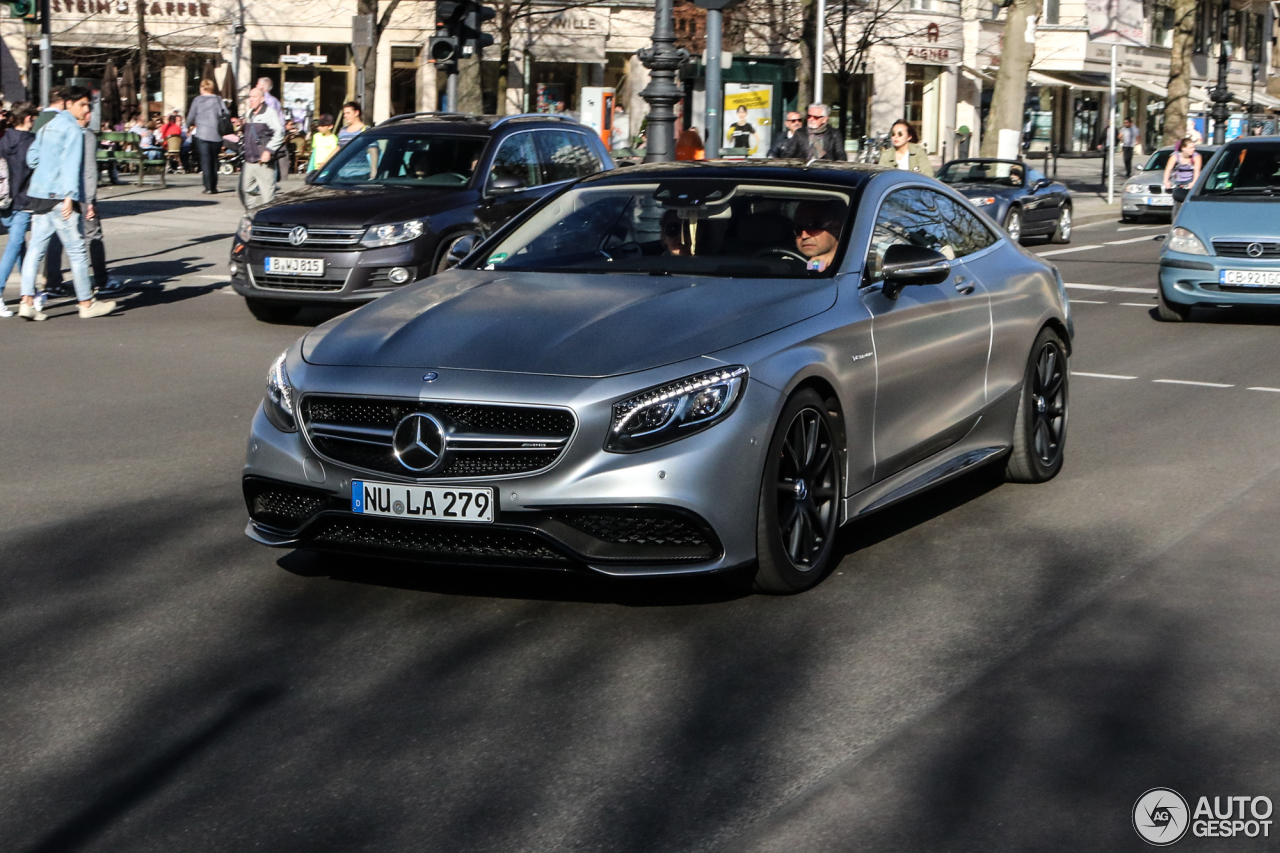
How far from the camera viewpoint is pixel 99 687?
488 centimetres

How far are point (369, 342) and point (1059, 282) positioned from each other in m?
3.90

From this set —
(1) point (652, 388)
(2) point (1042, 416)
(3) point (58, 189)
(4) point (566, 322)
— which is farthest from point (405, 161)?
(1) point (652, 388)

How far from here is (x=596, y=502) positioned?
521 centimetres

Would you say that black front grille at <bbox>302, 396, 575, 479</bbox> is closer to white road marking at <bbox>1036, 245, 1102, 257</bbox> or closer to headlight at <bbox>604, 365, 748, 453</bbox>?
headlight at <bbox>604, 365, 748, 453</bbox>

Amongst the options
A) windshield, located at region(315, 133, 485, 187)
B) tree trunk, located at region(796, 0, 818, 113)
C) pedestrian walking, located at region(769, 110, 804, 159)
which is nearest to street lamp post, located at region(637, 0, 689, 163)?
pedestrian walking, located at region(769, 110, 804, 159)

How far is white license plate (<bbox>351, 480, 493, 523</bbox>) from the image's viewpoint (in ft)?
17.2

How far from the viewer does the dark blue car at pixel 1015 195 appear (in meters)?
24.8

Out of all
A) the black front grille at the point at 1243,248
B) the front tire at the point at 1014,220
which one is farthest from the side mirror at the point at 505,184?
the front tire at the point at 1014,220

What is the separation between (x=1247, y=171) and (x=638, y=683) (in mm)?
12482

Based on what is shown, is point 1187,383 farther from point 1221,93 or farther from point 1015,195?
point 1221,93

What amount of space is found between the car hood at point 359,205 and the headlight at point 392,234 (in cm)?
6

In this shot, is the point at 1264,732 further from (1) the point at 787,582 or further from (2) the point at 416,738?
(2) the point at 416,738

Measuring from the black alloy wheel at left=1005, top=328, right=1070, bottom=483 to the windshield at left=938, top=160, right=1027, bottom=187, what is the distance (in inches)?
714

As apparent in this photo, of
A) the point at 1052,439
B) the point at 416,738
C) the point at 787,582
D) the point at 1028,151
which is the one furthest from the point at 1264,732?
the point at 1028,151
